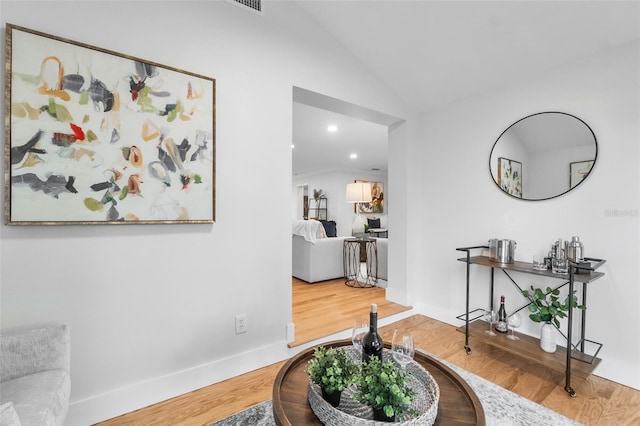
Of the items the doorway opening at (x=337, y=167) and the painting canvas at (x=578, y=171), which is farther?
the doorway opening at (x=337, y=167)

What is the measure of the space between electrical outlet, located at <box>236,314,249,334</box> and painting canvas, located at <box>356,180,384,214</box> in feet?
22.6

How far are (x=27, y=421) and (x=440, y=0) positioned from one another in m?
3.06

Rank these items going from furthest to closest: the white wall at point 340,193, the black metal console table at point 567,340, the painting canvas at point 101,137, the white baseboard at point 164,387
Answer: the white wall at point 340,193
the black metal console table at point 567,340
the white baseboard at point 164,387
the painting canvas at point 101,137

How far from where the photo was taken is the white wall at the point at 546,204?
1.98m

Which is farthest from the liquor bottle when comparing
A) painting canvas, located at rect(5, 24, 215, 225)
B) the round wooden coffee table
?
painting canvas, located at rect(5, 24, 215, 225)

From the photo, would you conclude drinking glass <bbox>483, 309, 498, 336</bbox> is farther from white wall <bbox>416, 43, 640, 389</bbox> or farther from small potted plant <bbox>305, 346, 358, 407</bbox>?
small potted plant <bbox>305, 346, 358, 407</bbox>

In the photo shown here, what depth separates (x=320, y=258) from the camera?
4.25 meters

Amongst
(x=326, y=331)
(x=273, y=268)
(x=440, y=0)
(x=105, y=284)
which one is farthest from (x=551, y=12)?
(x=105, y=284)

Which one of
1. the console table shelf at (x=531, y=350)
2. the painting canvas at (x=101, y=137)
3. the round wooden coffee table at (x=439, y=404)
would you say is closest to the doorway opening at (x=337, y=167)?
the painting canvas at (x=101, y=137)

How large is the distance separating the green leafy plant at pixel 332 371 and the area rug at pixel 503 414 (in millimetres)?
811

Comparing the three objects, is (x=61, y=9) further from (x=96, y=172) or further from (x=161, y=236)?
(x=161, y=236)

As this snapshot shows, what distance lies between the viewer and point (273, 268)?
88.7 inches

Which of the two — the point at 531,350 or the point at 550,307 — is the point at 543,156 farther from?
the point at 531,350

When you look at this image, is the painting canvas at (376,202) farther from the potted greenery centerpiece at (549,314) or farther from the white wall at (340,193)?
the potted greenery centerpiece at (549,314)
